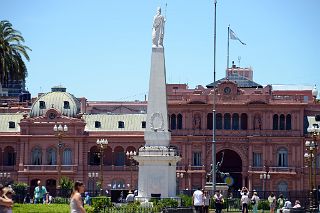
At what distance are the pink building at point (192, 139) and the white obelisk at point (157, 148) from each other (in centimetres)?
4532

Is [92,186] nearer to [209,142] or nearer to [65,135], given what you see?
[65,135]

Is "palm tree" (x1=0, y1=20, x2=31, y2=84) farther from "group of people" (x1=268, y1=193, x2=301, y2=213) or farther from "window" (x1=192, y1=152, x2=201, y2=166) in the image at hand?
"window" (x1=192, y1=152, x2=201, y2=166)

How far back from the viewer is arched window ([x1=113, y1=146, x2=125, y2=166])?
114062mm

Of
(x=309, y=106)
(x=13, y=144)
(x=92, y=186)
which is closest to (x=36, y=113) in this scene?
(x=13, y=144)

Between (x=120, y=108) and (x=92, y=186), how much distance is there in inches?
860

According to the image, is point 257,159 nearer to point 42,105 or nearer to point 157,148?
point 42,105

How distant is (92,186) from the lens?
10969cm

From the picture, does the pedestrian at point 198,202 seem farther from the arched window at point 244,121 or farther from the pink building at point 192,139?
the arched window at point 244,121

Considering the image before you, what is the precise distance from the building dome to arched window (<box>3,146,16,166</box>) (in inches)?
212

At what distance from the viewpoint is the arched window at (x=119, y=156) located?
114062 millimetres

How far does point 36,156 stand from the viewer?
366 ft

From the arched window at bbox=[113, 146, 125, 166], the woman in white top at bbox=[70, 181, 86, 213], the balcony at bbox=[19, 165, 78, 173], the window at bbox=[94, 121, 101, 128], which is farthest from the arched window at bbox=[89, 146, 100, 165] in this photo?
the woman in white top at bbox=[70, 181, 86, 213]

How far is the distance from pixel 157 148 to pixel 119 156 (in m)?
53.5

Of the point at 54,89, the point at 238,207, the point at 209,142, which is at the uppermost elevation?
the point at 54,89
